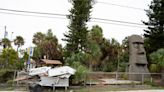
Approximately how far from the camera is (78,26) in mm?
31078

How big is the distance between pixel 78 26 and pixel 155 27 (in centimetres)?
917

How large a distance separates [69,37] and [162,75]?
12381 mm

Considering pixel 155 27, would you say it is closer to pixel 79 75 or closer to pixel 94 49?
pixel 94 49

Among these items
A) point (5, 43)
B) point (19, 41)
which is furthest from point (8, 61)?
point (19, 41)

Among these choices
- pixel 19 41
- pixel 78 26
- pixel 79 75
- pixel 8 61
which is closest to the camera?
pixel 79 75

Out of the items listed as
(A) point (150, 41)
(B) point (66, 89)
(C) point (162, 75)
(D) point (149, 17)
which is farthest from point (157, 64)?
(B) point (66, 89)

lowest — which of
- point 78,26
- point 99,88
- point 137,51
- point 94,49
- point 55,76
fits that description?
point 99,88

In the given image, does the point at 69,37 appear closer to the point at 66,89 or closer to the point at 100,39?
the point at 100,39

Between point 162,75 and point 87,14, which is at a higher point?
point 87,14

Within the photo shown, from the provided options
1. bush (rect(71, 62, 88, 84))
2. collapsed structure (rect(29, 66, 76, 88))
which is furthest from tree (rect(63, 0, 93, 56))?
collapsed structure (rect(29, 66, 76, 88))

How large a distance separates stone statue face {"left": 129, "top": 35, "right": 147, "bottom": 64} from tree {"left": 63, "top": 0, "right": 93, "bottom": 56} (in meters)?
6.68

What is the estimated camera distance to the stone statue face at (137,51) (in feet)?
84.9

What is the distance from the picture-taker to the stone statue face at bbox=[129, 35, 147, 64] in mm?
25891

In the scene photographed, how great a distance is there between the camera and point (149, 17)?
30.2 metres
